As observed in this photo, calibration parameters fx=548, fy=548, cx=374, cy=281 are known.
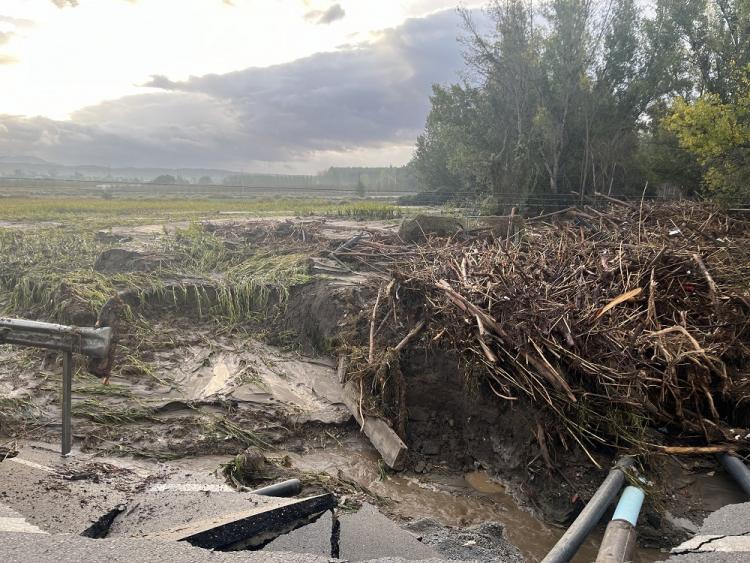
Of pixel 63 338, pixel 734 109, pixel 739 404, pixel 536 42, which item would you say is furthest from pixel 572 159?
pixel 63 338

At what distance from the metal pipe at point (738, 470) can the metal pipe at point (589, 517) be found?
96cm

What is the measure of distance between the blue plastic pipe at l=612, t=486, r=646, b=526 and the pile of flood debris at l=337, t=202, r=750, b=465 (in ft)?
2.05

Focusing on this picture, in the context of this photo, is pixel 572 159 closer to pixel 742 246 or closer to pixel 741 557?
pixel 742 246

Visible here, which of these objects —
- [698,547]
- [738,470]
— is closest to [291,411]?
[698,547]

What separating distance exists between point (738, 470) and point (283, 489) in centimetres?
408

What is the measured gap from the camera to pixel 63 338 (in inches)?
171

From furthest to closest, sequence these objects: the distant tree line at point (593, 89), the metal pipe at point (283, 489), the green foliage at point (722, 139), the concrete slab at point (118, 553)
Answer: the distant tree line at point (593, 89) < the green foliage at point (722, 139) < the metal pipe at point (283, 489) < the concrete slab at point (118, 553)

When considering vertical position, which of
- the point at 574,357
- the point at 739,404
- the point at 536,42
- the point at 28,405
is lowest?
the point at 28,405

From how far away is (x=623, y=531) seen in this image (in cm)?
387

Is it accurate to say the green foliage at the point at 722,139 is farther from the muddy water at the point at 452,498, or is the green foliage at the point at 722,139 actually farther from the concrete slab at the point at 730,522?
the muddy water at the point at 452,498

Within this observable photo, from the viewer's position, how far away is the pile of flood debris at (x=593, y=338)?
5.34m

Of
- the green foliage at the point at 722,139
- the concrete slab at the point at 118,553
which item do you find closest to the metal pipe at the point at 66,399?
the concrete slab at the point at 118,553

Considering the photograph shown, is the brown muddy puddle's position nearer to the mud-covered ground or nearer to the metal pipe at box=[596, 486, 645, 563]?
the mud-covered ground

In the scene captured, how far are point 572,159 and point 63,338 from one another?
73.4 feet
